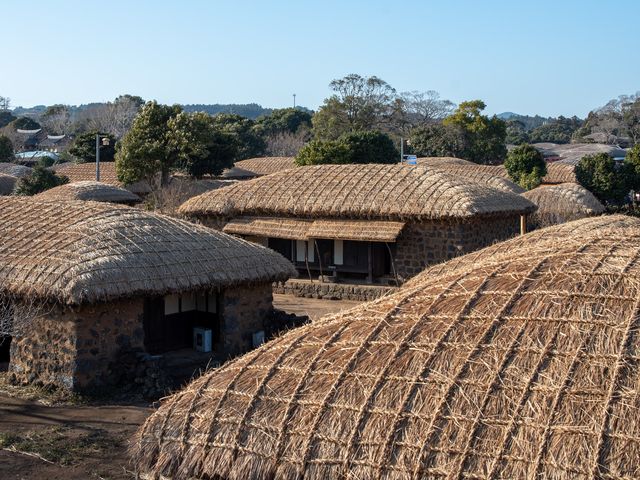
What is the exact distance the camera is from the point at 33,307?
13.1 m

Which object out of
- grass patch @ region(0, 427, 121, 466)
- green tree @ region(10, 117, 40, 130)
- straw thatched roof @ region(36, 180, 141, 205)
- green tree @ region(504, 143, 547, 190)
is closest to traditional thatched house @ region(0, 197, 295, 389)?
grass patch @ region(0, 427, 121, 466)

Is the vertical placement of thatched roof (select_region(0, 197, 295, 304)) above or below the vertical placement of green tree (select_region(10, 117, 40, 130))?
below

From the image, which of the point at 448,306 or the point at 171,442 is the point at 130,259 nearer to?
the point at 171,442

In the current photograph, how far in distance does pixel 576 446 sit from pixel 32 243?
1059 centimetres

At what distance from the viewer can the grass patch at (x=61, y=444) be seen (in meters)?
10.2

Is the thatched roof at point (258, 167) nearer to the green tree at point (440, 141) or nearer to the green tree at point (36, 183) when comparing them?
the green tree at point (440, 141)

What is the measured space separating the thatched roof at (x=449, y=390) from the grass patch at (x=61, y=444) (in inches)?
107

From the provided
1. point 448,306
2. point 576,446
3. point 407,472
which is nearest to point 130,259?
point 448,306

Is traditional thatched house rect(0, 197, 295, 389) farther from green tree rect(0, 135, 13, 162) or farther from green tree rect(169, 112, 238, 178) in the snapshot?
green tree rect(0, 135, 13, 162)

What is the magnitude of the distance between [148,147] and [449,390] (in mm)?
25930

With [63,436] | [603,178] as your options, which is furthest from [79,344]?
[603,178]

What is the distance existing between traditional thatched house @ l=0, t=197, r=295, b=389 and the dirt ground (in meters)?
0.69

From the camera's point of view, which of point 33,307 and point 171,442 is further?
point 33,307

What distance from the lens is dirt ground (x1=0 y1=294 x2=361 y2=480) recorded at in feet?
32.0
